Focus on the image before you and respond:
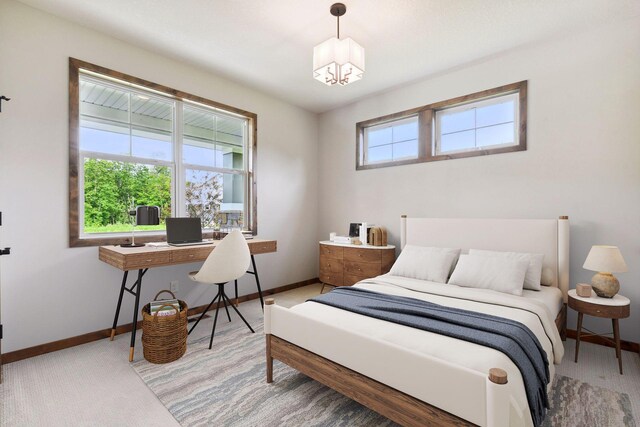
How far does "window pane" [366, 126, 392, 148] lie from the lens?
412 centimetres

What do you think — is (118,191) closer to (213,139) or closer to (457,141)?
(213,139)

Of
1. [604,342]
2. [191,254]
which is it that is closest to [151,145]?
[191,254]

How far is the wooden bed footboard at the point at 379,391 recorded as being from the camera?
1087mm

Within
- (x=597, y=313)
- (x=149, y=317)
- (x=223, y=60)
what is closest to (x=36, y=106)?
(x=223, y=60)

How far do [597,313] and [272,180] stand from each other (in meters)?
3.66

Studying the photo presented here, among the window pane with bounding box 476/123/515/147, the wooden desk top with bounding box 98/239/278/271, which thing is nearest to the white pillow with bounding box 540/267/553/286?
the window pane with bounding box 476/123/515/147

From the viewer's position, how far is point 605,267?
7.27 feet

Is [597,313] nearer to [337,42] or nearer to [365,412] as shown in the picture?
[365,412]

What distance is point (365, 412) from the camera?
176cm

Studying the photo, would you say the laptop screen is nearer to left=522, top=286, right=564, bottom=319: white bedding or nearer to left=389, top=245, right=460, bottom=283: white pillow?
left=389, top=245, right=460, bottom=283: white pillow

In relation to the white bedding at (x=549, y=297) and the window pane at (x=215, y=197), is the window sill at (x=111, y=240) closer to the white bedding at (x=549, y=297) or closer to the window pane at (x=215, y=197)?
the window pane at (x=215, y=197)

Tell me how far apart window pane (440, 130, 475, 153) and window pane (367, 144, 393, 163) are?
708mm

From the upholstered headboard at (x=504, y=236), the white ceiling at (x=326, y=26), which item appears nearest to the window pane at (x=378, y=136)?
the white ceiling at (x=326, y=26)

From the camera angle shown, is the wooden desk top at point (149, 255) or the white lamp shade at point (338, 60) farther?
the wooden desk top at point (149, 255)
